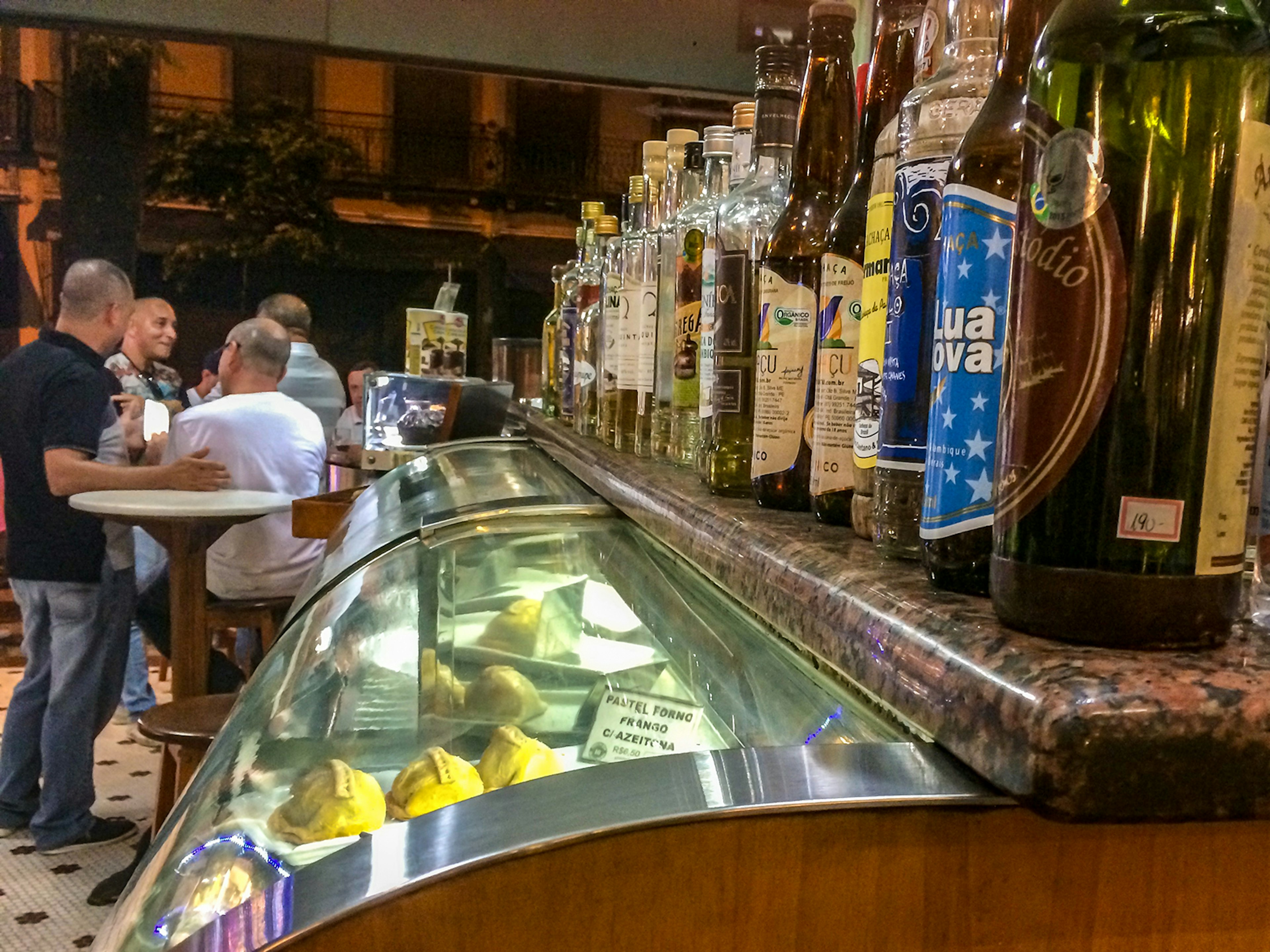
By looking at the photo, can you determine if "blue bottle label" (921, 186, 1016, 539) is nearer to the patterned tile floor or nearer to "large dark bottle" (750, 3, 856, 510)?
"large dark bottle" (750, 3, 856, 510)

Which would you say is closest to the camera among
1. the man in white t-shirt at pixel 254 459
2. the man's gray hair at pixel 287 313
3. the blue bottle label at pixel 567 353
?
the blue bottle label at pixel 567 353

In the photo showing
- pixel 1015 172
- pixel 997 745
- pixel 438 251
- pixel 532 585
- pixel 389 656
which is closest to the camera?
pixel 997 745

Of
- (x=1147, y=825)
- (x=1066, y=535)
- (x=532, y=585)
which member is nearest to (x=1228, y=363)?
(x=1066, y=535)

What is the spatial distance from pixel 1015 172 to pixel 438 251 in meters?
6.24

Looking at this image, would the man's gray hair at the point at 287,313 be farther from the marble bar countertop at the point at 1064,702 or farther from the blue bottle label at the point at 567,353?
the marble bar countertop at the point at 1064,702

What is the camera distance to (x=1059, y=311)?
0.41 metres

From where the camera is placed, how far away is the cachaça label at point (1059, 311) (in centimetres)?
40

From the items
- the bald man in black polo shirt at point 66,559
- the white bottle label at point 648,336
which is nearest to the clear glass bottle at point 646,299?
the white bottle label at point 648,336

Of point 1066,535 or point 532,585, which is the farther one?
point 532,585

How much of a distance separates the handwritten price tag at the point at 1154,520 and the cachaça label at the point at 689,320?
75 cm

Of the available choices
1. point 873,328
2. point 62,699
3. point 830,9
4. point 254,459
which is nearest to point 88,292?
point 254,459

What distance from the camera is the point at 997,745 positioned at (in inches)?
15.2

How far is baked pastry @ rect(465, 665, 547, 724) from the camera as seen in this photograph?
3.56 ft

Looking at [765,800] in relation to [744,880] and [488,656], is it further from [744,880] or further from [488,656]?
[488,656]
